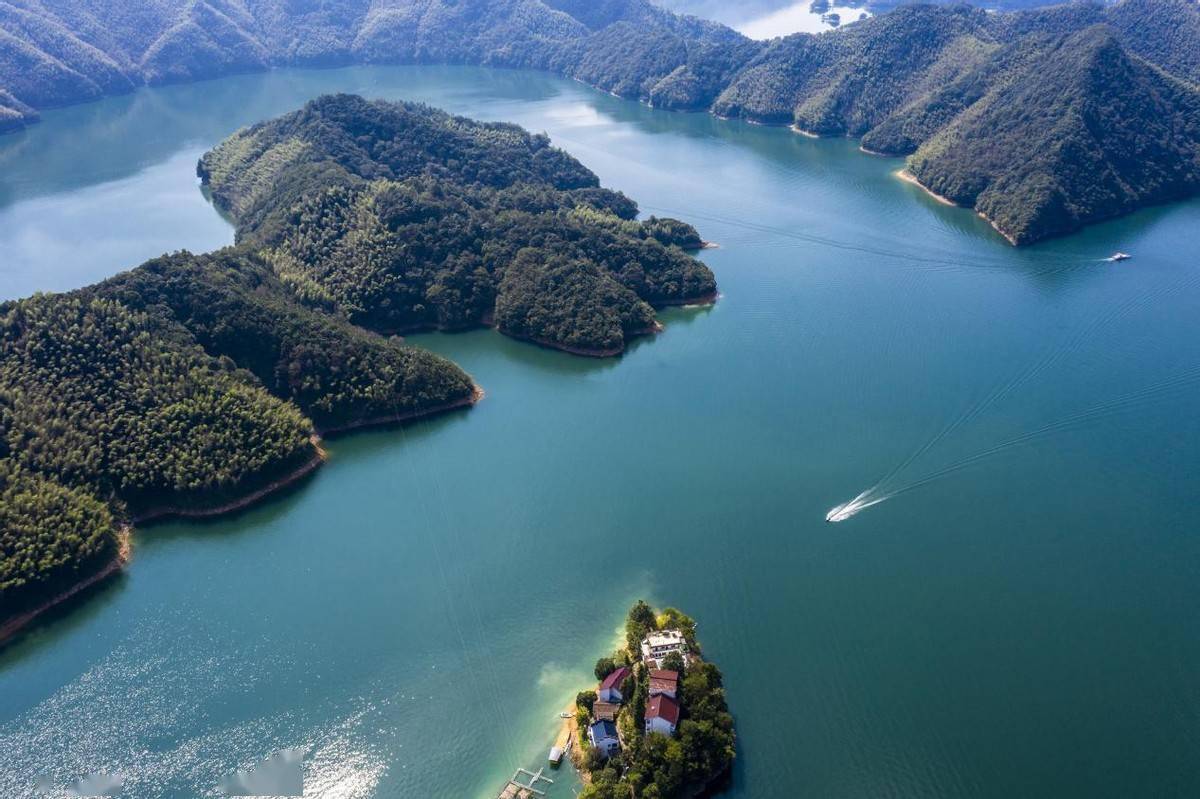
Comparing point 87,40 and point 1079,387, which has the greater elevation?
point 87,40

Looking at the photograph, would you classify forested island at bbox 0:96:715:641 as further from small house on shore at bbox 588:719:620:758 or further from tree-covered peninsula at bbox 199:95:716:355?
small house on shore at bbox 588:719:620:758

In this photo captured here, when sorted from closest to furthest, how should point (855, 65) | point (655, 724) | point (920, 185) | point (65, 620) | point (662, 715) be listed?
1. point (662, 715)
2. point (655, 724)
3. point (65, 620)
4. point (920, 185)
5. point (855, 65)

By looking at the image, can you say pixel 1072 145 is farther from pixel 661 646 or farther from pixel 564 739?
pixel 564 739

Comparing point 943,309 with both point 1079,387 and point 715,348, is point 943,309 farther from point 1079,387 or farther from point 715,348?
point 715,348

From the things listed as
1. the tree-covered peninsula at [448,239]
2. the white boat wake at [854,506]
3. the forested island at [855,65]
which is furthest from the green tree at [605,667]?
the forested island at [855,65]

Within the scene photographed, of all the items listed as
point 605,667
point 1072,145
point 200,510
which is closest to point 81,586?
point 200,510

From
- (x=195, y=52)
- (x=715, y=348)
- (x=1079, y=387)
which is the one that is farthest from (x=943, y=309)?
(x=195, y=52)

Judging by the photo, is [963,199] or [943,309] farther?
[963,199]
